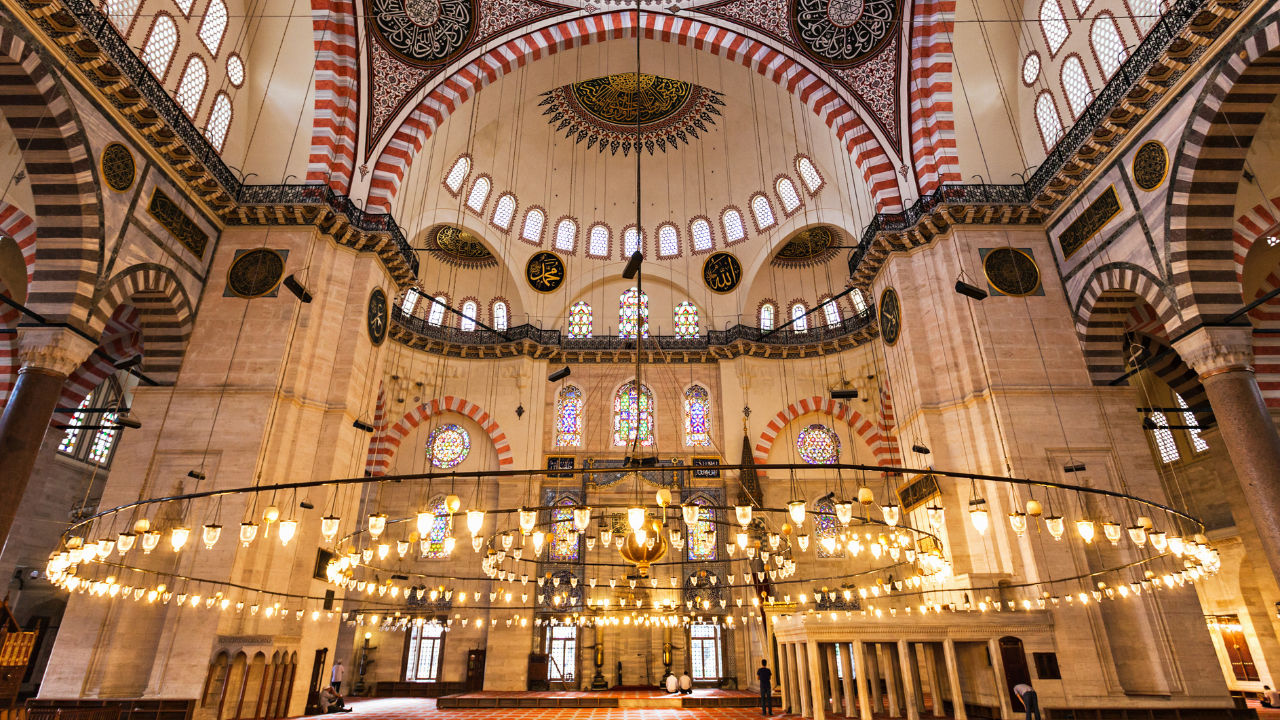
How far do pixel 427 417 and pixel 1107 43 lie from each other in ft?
53.2

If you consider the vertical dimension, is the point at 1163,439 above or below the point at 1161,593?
above

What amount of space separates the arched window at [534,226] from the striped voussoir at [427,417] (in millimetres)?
5050

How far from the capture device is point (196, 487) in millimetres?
9641

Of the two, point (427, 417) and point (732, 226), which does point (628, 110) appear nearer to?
point (732, 226)

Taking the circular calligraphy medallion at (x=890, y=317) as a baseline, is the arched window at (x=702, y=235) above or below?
above

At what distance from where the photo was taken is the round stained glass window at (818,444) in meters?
17.4

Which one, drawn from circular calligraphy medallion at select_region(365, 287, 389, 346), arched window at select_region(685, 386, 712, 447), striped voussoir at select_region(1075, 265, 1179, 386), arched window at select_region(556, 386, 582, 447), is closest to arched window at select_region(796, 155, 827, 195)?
arched window at select_region(685, 386, 712, 447)

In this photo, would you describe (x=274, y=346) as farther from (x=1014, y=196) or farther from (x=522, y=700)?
(x=1014, y=196)

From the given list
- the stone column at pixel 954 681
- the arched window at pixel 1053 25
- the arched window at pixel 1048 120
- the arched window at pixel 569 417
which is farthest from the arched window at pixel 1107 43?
the arched window at pixel 569 417

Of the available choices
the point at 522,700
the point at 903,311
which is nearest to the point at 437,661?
the point at 522,700

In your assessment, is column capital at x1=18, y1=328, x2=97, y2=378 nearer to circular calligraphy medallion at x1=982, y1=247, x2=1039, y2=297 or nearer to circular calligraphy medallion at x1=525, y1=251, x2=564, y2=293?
circular calligraphy medallion at x1=525, y1=251, x2=564, y2=293

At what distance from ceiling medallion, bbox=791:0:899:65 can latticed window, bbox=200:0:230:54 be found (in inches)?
420

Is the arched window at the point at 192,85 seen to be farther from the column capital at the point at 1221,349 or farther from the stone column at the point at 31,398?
the column capital at the point at 1221,349

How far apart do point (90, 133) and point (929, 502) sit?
13460 mm
